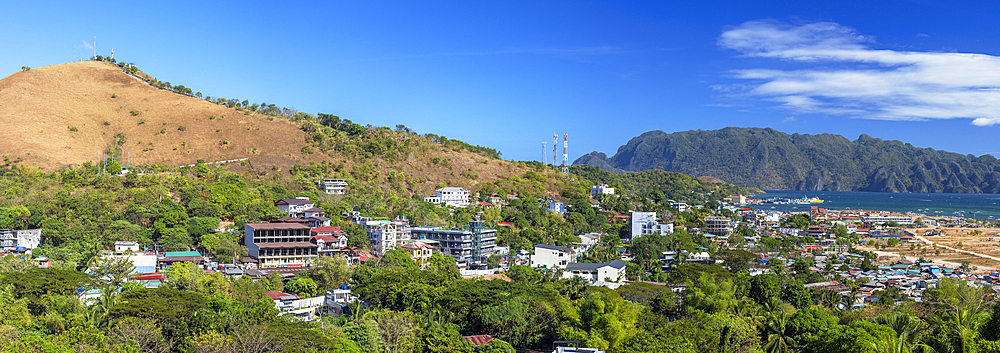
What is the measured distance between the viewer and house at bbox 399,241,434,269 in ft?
151

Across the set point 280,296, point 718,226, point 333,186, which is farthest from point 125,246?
point 718,226

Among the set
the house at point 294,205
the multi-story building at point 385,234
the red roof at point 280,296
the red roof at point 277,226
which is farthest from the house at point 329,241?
the red roof at point 280,296

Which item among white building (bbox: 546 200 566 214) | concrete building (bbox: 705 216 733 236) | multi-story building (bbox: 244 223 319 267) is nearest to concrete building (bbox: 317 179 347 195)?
white building (bbox: 546 200 566 214)

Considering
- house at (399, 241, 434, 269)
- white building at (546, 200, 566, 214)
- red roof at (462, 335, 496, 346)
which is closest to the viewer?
red roof at (462, 335, 496, 346)

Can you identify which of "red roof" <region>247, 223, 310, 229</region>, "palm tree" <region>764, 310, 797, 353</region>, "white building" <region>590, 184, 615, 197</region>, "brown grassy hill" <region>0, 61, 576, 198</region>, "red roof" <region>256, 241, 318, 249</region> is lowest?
"palm tree" <region>764, 310, 797, 353</region>

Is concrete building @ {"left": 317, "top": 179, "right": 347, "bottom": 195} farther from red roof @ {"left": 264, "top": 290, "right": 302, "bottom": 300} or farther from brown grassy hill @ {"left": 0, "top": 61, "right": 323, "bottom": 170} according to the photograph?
red roof @ {"left": 264, "top": 290, "right": 302, "bottom": 300}

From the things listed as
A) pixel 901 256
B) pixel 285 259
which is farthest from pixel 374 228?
pixel 901 256

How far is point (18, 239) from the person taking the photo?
43688 mm

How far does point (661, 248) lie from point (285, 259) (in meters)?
28.8

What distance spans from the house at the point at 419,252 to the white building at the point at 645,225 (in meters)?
24.4

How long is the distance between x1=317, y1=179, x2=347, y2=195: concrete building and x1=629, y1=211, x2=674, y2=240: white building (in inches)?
1166

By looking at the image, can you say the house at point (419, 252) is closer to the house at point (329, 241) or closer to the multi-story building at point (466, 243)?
the multi-story building at point (466, 243)

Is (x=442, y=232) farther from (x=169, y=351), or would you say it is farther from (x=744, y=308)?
(x=169, y=351)

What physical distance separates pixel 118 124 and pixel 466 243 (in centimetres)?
6338
